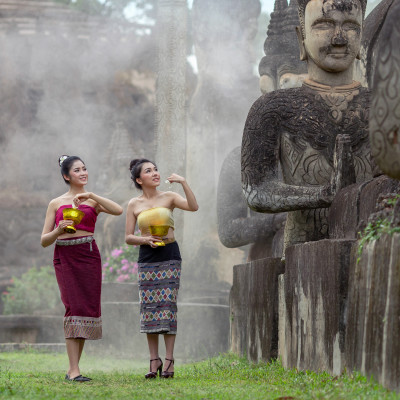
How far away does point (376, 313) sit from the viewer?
4.43 m

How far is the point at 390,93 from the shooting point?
405 cm

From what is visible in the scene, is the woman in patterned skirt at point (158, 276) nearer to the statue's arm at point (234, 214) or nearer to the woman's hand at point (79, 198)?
the woman's hand at point (79, 198)

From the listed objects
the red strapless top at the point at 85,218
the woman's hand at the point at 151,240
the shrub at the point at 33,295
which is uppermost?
the red strapless top at the point at 85,218

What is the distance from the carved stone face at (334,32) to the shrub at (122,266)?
723cm

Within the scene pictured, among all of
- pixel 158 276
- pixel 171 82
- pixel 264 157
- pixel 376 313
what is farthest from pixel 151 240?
pixel 171 82

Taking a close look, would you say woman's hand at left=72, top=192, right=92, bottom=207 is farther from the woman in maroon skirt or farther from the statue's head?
the statue's head

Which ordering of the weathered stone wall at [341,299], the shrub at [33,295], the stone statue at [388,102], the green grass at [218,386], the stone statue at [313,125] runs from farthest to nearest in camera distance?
the shrub at [33,295]
the stone statue at [313,125]
the green grass at [218,386]
the weathered stone wall at [341,299]
the stone statue at [388,102]

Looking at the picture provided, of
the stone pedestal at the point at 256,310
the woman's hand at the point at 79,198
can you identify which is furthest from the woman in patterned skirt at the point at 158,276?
the stone pedestal at the point at 256,310

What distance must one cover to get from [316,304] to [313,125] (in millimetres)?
1258

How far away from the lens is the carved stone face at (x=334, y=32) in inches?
242

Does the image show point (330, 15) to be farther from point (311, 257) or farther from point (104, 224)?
point (104, 224)

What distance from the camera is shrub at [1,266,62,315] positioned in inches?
725

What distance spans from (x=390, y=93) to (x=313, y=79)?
2330 mm

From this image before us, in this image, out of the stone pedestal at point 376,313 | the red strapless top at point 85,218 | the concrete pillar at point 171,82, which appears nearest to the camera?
the stone pedestal at point 376,313
